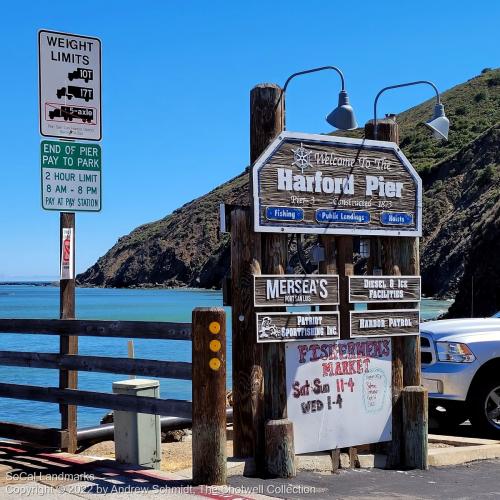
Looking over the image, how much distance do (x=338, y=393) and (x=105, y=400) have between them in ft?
6.91

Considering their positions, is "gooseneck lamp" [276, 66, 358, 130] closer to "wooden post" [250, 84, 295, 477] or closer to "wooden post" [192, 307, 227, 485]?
"wooden post" [250, 84, 295, 477]

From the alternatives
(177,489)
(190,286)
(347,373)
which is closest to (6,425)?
(177,489)

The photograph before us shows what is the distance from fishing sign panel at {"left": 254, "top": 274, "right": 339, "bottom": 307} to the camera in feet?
25.3

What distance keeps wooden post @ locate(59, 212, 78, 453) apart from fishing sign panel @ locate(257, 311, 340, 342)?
1894 millimetres

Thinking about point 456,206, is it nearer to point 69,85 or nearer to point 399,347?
point 399,347

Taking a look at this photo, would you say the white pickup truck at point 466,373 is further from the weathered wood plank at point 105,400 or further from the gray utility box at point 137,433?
the weathered wood plank at point 105,400

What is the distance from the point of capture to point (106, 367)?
A: 313 inches

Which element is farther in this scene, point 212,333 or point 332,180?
point 332,180

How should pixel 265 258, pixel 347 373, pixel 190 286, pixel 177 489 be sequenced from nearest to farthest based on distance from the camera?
1. pixel 177 489
2. pixel 265 258
3. pixel 347 373
4. pixel 190 286

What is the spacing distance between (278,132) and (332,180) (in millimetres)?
708

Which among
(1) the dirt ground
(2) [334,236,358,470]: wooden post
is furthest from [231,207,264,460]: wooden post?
(1) the dirt ground

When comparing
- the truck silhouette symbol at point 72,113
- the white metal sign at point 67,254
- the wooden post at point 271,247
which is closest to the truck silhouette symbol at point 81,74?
the truck silhouette symbol at point 72,113

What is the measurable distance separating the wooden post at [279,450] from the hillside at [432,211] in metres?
19.0

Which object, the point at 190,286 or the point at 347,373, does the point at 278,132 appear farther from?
the point at 190,286
